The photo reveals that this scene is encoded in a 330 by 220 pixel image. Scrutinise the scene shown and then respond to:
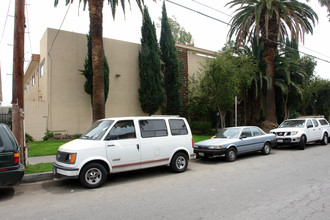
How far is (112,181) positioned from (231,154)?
5027 mm

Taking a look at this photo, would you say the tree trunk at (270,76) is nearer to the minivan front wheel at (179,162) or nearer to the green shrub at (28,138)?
the minivan front wheel at (179,162)

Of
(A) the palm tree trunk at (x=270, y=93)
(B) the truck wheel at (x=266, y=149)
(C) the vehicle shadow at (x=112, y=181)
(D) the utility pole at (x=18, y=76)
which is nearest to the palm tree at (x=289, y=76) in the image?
(A) the palm tree trunk at (x=270, y=93)

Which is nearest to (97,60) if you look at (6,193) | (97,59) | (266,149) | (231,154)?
(97,59)

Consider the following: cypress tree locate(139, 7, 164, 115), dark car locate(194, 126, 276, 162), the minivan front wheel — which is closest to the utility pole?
the minivan front wheel

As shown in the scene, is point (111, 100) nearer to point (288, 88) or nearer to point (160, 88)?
point (160, 88)

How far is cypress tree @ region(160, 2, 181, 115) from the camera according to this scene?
64.7 ft

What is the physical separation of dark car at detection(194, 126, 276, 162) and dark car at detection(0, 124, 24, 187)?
6491 millimetres

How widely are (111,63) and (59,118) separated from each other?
5583 mm

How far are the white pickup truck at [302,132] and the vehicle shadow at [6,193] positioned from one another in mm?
12095

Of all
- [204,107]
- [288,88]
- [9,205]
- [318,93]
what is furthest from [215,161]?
[318,93]

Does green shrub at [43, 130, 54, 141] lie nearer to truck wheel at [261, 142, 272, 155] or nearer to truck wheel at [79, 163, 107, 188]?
truck wheel at [79, 163, 107, 188]

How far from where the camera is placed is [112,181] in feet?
22.8

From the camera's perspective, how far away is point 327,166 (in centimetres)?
823

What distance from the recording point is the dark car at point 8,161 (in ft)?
17.4
